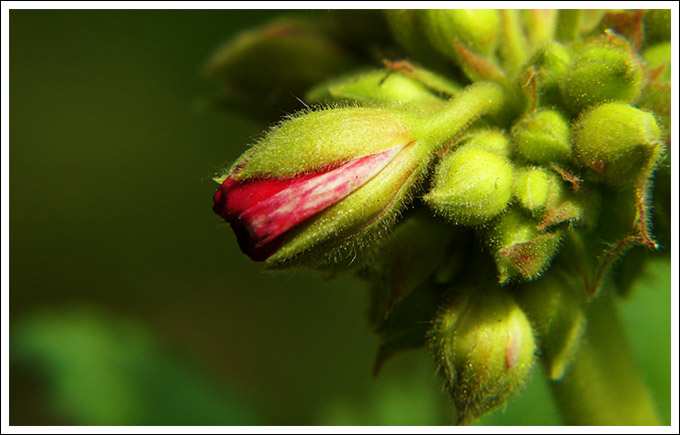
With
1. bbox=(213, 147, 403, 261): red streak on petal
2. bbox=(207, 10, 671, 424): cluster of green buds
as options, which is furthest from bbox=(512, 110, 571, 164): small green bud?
bbox=(213, 147, 403, 261): red streak on petal

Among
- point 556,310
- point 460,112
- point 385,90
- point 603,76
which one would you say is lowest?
point 556,310

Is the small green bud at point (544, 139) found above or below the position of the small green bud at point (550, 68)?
below

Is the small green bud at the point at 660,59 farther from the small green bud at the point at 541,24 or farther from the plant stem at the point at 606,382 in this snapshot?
the plant stem at the point at 606,382

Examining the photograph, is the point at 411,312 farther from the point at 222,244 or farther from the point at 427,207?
the point at 222,244

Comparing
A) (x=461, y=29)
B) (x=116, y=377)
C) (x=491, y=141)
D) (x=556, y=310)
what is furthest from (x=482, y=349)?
(x=116, y=377)

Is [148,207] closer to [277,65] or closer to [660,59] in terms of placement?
[277,65]

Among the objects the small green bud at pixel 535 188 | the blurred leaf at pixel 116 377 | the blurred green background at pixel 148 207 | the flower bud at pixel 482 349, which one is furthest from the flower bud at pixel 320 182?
the blurred green background at pixel 148 207

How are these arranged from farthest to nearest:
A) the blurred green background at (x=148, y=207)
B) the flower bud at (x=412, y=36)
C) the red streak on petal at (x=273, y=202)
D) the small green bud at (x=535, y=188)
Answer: the blurred green background at (x=148, y=207) < the flower bud at (x=412, y=36) < the small green bud at (x=535, y=188) < the red streak on petal at (x=273, y=202)
